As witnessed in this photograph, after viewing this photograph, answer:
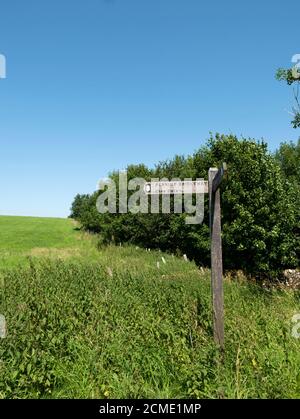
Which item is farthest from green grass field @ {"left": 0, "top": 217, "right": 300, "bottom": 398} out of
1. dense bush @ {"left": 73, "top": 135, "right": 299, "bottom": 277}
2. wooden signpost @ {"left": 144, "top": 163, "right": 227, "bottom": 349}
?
dense bush @ {"left": 73, "top": 135, "right": 299, "bottom": 277}

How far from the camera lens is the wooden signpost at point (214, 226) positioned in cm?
564

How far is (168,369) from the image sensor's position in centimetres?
526

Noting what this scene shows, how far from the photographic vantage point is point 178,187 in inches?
234

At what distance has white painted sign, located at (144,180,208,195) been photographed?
5.93 meters

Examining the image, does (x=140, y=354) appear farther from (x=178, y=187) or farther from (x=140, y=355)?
(x=178, y=187)

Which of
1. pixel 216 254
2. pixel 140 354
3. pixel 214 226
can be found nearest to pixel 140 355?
pixel 140 354

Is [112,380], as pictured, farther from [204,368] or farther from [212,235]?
[212,235]

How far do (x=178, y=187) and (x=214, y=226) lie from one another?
812 mm

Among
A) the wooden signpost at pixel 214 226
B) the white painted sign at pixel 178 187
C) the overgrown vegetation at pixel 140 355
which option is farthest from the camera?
the white painted sign at pixel 178 187

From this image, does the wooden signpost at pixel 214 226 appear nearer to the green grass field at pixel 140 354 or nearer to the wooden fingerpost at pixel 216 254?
the wooden fingerpost at pixel 216 254

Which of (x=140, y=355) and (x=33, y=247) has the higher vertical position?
(x=140, y=355)

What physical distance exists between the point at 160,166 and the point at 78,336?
29844 mm

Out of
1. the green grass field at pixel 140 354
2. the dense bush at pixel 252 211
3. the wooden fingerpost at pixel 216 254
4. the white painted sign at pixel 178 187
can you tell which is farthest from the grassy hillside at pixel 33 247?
the wooden fingerpost at pixel 216 254
